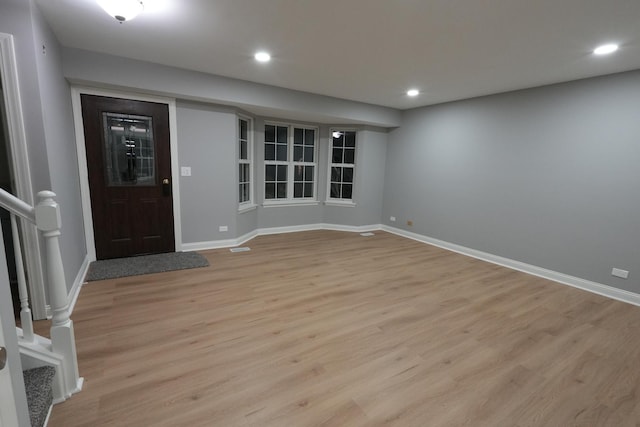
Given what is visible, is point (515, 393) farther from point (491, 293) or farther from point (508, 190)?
point (508, 190)

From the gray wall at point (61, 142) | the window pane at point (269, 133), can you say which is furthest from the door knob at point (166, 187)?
the window pane at point (269, 133)

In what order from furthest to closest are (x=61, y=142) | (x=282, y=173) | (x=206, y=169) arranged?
(x=282, y=173), (x=206, y=169), (x=61, y=142)

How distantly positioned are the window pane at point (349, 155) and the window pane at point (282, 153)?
128 centimetres

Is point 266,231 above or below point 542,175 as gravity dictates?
below

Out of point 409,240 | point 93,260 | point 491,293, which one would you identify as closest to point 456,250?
point 409,240

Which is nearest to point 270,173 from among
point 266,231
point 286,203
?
point 286,203

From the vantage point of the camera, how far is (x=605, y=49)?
272 centimetres

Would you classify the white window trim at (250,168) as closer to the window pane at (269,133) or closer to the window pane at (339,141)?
the window pane at (269,133)

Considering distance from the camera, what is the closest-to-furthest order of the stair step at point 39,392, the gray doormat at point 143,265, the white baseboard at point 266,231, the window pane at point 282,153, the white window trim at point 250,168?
the stair step at point 39,392 → the gray doormat at point 143,265 → the white baseboard at point 266,231 → the white window trim at point 250,168 → the window pane at point 282,153

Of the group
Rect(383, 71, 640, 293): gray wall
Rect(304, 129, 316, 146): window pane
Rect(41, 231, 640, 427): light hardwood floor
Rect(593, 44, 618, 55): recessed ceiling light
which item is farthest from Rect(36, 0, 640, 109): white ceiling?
Rect(41, 231, 640, 427): light hardwood floor

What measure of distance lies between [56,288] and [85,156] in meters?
→ 2.73

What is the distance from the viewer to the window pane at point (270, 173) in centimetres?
563

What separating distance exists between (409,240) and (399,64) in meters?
3.28

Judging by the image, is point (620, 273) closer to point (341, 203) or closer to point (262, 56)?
point (341, 203)
